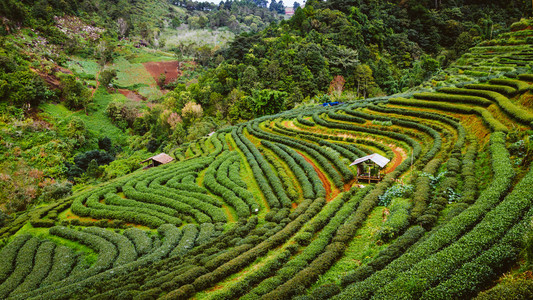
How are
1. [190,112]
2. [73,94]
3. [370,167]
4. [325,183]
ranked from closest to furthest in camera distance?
1. [370,167]
2. [325,183]
3. [73,94]
4. [190,112]

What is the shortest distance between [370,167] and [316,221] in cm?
979

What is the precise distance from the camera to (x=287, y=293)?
33.9 feet

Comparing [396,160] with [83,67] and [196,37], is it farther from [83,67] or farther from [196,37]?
[196,37]

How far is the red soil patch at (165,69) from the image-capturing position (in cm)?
8750

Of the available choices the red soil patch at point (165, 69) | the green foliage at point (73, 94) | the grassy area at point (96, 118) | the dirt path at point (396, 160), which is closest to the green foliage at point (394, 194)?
the dirt path at point (396, 160)

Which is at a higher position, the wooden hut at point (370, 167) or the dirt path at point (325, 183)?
the wooden hut at point (370, 167)

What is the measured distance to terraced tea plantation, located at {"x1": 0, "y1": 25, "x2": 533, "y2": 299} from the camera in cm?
962

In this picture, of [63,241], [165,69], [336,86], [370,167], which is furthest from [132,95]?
[370,167]

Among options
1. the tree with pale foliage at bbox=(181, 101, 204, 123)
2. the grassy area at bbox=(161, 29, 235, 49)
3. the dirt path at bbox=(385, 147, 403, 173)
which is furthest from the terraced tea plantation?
the grassy area at bbox=(161, 29, 235, 49)

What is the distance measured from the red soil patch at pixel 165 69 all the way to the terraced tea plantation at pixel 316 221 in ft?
213

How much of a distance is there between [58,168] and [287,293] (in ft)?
144

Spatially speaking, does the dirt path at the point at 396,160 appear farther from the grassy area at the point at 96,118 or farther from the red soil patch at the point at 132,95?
the red soil patch at the point at 132,95

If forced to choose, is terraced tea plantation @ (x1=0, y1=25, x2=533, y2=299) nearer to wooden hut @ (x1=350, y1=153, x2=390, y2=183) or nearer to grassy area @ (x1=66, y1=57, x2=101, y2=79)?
wooden hut @ (x1=350, y1=153, x2=390, y2=183)

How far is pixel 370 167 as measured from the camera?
23656 millimetres
